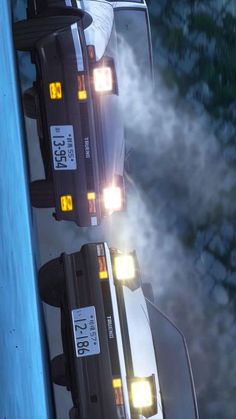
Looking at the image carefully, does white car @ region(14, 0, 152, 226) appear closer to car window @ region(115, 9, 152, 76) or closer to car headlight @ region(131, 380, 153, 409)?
car window @ region(115, 9, 152, 76)

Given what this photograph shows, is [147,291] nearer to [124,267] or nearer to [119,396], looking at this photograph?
[124,267]

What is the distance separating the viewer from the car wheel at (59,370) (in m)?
4.59

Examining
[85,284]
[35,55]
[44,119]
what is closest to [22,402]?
[85,284]

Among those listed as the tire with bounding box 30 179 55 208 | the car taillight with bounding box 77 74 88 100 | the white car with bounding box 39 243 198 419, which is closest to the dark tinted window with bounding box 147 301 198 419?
the white car with bounding box 39 243 198 419

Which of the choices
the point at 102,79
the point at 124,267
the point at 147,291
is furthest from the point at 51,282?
the point at 102,79

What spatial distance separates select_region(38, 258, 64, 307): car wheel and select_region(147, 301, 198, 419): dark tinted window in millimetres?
732

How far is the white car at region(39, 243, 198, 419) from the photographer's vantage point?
3.98 metres

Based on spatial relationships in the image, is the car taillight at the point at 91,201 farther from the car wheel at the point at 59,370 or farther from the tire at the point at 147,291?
the car wheel at the point at 59,370

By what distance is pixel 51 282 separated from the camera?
15.0 feet

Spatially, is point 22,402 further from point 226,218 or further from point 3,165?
point 226,218

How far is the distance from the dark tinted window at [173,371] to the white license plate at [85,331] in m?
0.67

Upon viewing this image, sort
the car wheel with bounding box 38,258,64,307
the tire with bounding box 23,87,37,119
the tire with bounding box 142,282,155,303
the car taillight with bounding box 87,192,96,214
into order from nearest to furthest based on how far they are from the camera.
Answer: the car taillight with bounding box 87,192,96,214, the car wheel with bounding box 38,258,64,307, the tire with bounding box 23,87,37,119, the tire with bounding box 142,282,155,303

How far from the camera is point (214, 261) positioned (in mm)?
5887

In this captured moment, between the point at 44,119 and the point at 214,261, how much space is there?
236 cm
